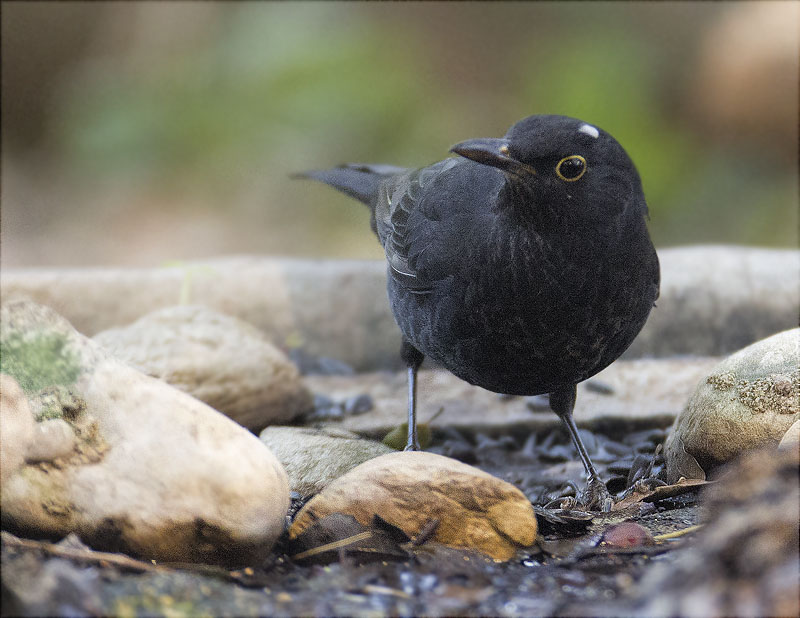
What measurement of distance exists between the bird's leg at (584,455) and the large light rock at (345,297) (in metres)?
1.35

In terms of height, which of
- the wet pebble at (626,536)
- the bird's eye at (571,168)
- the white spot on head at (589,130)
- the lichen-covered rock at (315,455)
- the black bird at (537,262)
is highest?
the white spot on head at (589,130)

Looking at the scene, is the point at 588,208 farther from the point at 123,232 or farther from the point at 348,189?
the point at 123,232

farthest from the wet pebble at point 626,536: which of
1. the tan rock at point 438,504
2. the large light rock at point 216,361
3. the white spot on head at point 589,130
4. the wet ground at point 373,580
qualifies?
the large light rock at point 216,361

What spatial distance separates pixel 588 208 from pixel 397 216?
1.23m

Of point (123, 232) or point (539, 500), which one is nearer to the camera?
point (539, 500)

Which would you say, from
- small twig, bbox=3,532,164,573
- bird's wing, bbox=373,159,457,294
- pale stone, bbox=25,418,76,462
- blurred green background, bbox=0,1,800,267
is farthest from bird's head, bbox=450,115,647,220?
blurred green background, bbox=0,1,800,267

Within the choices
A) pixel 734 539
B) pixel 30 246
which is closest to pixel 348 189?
pixel 734 539

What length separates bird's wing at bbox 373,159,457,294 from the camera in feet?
11.6

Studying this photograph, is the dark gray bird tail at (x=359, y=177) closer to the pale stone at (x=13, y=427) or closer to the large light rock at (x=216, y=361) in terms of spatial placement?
the large light rock at (x=216, y=361)

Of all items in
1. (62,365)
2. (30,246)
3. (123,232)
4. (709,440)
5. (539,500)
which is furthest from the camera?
(123,232)

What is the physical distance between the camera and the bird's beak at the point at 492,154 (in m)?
2.82

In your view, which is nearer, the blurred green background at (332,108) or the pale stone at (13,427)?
the pale stone at (13,427)

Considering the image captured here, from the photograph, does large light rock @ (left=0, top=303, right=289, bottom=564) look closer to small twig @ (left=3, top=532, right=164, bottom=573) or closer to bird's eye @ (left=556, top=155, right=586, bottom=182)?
small twig @ (left=3, top=532, right=164, bottom=573)

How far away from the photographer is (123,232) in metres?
9.11
